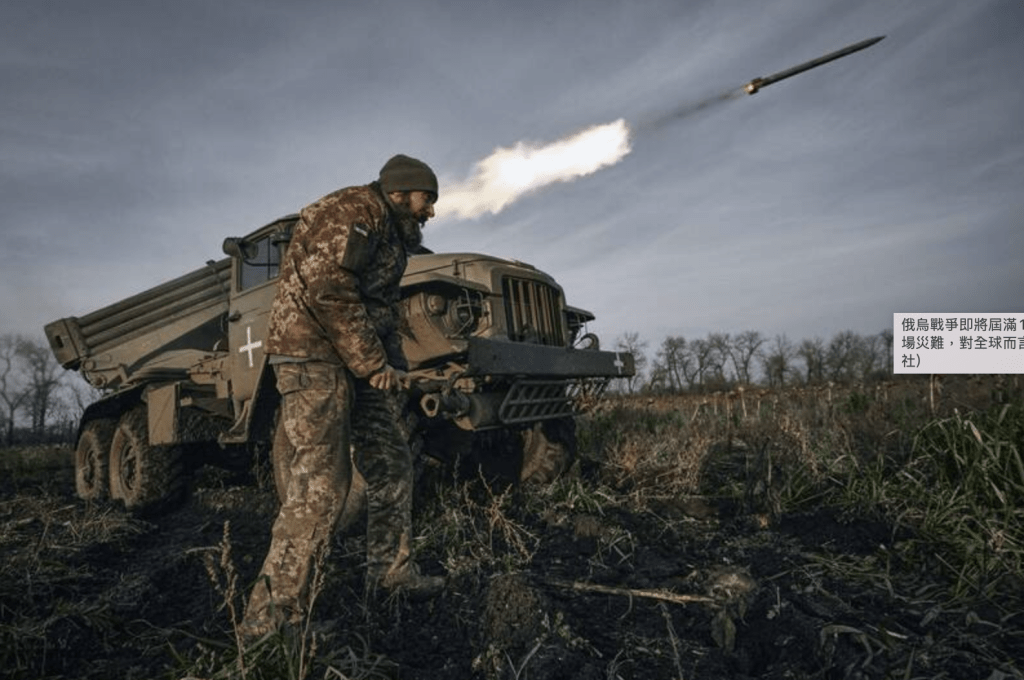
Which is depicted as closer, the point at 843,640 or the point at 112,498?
the point at 843,640

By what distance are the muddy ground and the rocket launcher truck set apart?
35.1 inches

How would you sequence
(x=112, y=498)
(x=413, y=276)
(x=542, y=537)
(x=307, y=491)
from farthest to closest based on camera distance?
(x=112, y=498) < (x=413, y=276) < (x=542, y=537) < (x=307, y=491)

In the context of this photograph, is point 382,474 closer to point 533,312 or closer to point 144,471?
point 533,312

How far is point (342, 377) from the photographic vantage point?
3.26 m

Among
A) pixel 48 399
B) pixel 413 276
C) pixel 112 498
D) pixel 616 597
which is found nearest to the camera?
pixel 616 597

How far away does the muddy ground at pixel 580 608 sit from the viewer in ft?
8.49

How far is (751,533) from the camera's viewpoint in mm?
4523

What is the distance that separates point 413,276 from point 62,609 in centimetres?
296

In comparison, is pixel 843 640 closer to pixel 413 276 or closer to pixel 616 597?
pixel 616 597

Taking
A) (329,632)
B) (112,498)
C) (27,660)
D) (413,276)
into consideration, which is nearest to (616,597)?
(329,632)

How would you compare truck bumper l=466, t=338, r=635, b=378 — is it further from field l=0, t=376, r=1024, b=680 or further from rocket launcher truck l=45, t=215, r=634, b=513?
field l=0, t=376, r=1024, b=680

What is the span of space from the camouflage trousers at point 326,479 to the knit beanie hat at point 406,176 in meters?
0.94

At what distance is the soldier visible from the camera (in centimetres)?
305

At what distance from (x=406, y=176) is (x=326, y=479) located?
149 centimetres
